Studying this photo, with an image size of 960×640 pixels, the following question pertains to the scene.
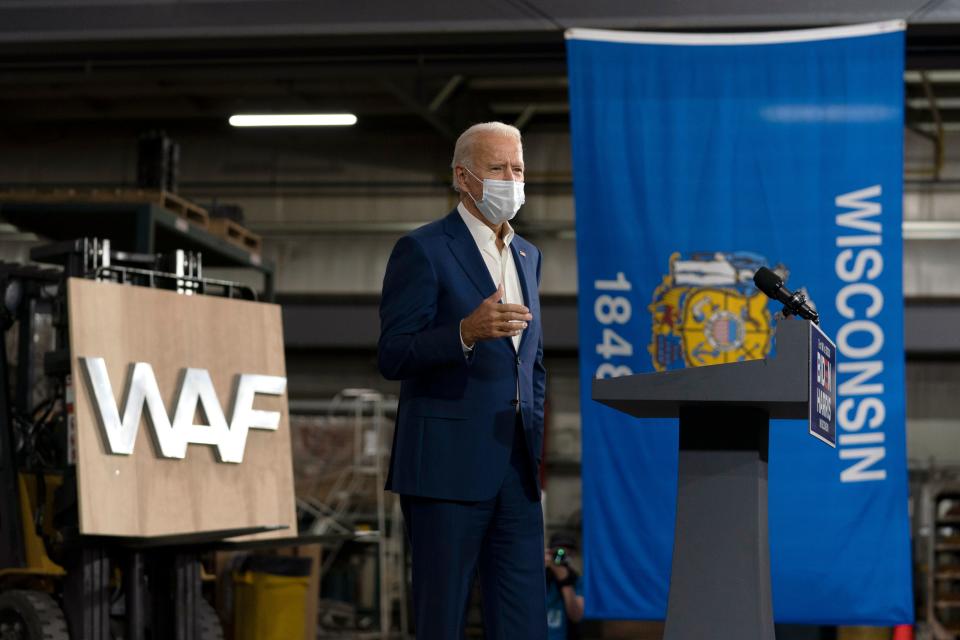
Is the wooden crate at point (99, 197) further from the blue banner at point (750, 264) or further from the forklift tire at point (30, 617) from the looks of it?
the blue banner at point (750, 264)

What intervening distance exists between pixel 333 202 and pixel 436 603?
13.3 m

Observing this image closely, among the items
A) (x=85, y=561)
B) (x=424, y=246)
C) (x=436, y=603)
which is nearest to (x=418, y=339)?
(x=424, y=246)

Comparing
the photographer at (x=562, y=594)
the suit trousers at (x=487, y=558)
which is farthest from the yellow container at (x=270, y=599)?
the suit trousers at (x=487, y=558)

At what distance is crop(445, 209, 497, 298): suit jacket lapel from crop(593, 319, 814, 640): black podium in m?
0.36

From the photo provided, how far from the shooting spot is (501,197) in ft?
8.90

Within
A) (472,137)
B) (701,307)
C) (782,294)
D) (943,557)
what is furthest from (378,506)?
(782,294)

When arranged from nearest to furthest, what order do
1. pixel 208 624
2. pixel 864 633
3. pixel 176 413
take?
1. pixel 176 413
2. pixel 208 624
3. pixel 864 633

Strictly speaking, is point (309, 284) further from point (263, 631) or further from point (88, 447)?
point (88, 447)

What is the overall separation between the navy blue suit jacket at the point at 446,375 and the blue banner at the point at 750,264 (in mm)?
2535

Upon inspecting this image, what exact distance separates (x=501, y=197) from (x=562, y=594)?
5127 mm

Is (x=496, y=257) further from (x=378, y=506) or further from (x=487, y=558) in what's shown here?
(x=378, y=506)

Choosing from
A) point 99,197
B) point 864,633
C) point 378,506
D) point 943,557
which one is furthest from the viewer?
point 378,506

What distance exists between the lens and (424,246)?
2695 millimetres

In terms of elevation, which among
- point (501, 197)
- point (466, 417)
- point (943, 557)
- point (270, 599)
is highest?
point (501, 197)
